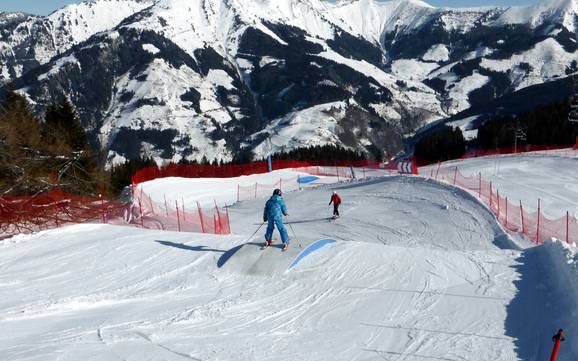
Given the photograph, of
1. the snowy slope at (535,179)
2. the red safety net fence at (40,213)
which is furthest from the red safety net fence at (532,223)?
the red safety net fence at (40,213)

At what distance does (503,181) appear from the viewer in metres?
34.6

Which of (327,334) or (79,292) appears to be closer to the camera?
(327,334)

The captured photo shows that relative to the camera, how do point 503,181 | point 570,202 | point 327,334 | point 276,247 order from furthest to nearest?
point 503,181 < point 570,202 < point 276,247 < point 327,334

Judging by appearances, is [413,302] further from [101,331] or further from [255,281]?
[101,331]

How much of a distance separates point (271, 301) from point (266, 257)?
83.8 inches

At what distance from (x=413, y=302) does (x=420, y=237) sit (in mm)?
12143

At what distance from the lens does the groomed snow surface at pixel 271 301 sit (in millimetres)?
8812

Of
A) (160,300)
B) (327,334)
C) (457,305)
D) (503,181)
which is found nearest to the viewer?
(327,334)

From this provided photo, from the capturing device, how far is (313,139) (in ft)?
640

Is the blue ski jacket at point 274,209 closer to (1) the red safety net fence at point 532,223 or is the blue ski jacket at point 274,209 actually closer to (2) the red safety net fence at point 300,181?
(1) the red safety net fence at point 532,223

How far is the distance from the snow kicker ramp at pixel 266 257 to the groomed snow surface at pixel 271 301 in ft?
0.37

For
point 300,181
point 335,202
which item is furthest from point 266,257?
point 300,181

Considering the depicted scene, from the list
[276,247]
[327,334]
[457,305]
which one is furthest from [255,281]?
[457,305]

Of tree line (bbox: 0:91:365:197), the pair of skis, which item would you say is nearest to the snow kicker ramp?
the pair of skis
